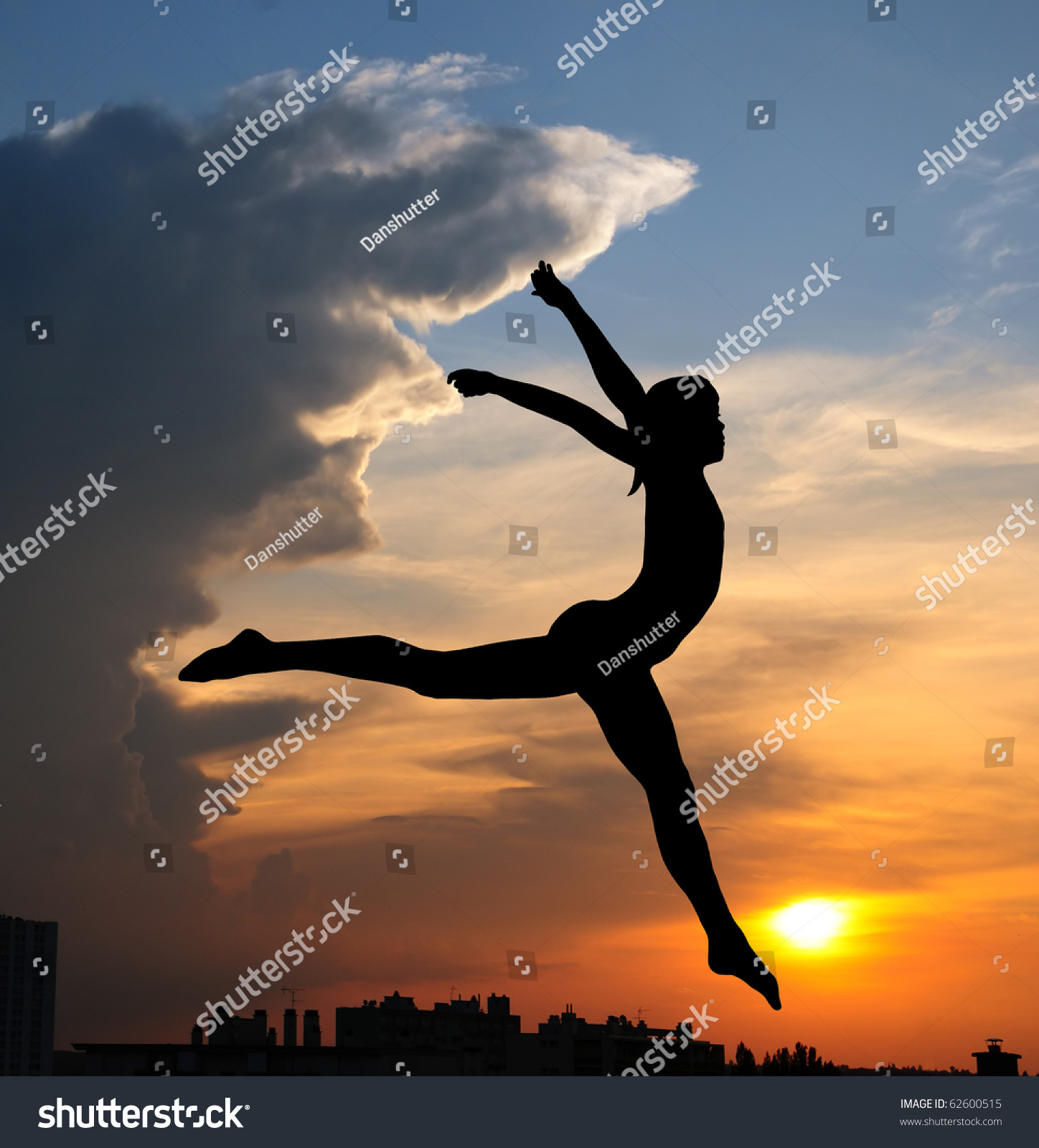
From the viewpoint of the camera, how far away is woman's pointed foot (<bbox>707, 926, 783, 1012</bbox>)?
750 cm

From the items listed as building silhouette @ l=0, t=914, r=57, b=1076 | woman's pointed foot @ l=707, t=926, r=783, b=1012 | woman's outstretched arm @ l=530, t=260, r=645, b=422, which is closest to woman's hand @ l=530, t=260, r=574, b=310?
woman's outstretched arm @ l=530, t=260, r=645, b=422

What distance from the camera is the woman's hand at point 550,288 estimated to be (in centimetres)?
807

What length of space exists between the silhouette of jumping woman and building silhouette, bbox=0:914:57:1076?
3461 centimetres

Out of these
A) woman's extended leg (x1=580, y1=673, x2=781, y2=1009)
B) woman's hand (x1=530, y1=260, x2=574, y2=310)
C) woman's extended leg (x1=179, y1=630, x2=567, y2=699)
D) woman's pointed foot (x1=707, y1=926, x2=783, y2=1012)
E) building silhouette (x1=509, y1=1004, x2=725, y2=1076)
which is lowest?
building silhouette (x1=509, y1=1004, x2=725, y2=1076)

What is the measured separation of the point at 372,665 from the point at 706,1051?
1866 inches

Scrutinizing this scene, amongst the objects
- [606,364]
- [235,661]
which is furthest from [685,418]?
[235,661]

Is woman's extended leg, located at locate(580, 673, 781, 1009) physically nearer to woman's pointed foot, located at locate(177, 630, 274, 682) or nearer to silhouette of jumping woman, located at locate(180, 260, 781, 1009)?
silhouette of jumping woman, located at locate(180, 260, 781, 1009)

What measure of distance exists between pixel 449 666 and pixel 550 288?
2576 mm

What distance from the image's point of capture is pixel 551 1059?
4712 centimetres

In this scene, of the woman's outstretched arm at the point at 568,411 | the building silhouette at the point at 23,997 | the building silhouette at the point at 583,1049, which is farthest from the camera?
the building silhouette at the point at 583,1049

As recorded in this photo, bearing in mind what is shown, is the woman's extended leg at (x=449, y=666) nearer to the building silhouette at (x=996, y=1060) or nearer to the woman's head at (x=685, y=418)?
the woman's head at (x=685, y=418)

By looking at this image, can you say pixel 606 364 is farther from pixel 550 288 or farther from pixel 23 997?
pixel 23 997

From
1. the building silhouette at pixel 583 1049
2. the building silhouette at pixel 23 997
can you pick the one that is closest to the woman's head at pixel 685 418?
the building silhouette at pixel 23 997
